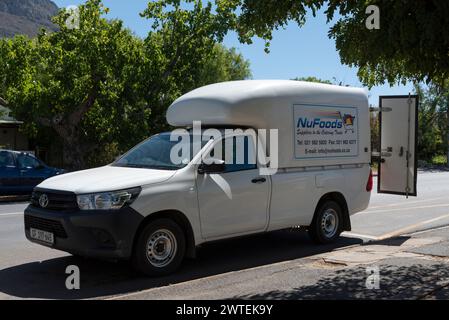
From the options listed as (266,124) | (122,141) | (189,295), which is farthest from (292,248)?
(122,141)

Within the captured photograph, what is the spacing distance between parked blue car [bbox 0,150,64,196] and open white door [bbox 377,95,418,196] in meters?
10.9

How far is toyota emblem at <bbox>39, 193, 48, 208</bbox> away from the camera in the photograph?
6.92 metres

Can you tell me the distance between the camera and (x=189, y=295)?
5.97 metres

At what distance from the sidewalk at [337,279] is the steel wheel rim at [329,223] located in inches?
30.2

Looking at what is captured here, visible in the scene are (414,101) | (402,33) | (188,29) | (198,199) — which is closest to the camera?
(402,33)

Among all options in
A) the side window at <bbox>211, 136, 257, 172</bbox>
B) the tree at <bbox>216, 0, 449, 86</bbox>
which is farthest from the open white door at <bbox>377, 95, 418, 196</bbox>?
the side window at <bbox>211, 136, 257, 172</bbox>

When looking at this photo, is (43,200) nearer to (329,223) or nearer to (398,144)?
(329,223)

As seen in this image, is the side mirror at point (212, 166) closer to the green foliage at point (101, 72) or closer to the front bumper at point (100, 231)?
the front bumper at point (100, 231)

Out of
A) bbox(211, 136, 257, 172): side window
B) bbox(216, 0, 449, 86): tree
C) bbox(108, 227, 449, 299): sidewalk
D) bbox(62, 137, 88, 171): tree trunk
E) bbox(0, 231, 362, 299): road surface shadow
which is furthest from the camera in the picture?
bbox(62, 137, 88, 171): tree trunk

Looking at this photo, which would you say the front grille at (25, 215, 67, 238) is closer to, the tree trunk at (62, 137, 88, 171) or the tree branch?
the tree branch

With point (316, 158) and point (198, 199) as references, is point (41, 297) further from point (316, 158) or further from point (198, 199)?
point (316, 158)

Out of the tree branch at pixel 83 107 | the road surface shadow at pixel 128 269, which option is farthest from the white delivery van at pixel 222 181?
the tree branch at pixel 83 107

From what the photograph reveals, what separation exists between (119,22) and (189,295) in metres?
19.3

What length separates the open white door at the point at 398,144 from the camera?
33.3 feet
